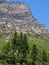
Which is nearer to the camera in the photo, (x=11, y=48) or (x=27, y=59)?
(x=27, y=59)

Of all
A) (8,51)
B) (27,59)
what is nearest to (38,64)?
(27,59)

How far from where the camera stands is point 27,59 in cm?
12500

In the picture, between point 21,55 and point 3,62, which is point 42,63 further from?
point 3,62

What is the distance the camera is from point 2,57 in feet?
412

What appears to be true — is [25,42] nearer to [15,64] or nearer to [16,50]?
[16,50]

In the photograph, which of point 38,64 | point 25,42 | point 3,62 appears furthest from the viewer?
point 25,42

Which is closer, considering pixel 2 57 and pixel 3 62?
pixel 3 62

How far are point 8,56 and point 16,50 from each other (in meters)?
6.29

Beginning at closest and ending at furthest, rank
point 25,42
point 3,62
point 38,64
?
point 3,62
point 38,64
point 25,42

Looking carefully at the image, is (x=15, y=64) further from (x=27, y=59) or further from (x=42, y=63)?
(x=42, y=63)

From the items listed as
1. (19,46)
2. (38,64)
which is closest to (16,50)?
(19,46)

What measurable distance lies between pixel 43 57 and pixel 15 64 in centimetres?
1696

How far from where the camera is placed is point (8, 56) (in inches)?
4978

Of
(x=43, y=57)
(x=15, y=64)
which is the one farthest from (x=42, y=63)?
(x=15, y=64)
